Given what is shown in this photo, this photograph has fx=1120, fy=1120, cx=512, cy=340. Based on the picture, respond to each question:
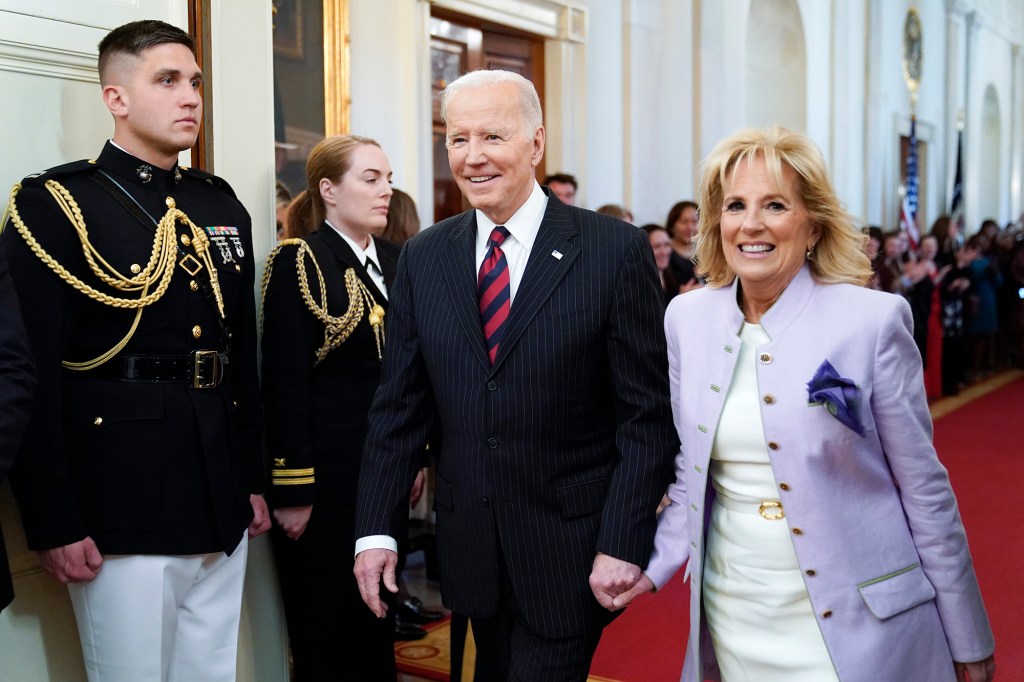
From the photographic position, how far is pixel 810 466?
6.20 feet

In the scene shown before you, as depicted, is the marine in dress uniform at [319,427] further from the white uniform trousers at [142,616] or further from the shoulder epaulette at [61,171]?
the shoulder epaulette at [61,171]

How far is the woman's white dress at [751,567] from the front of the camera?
194 cm

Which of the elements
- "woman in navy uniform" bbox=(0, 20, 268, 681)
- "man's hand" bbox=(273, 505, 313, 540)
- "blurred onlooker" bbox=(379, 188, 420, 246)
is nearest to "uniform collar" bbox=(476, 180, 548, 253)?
"woman in navy uniform" bbox=(0, 20, 268, 681)

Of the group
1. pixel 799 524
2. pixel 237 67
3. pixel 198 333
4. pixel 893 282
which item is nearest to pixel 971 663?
pixel 799 524

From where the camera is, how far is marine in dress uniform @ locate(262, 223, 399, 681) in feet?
9.53

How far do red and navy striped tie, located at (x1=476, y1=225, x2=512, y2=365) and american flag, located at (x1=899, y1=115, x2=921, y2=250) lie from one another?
42.8 feet

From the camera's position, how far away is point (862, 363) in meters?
1.89

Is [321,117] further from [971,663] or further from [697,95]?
[697,95]

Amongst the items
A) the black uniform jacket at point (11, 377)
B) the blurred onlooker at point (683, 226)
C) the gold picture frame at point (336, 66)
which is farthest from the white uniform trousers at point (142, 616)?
the blurred onlooker at point (683, 226)

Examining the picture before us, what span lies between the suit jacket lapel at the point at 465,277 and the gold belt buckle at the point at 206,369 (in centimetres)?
59

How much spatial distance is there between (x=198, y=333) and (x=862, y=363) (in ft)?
4.61

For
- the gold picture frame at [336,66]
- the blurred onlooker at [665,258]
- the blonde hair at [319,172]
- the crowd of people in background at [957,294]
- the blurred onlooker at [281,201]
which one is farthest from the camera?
the crowd of people in background at [957,294]

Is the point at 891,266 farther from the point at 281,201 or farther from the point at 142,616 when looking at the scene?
the point at 142,616

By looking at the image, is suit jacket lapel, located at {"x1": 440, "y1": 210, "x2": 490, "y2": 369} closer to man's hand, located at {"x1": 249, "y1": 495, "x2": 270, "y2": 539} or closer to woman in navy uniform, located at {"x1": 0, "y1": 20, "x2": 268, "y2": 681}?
woman in navy uniform, located at {"x1": 0, "y1": 20, "x2": 268, "y2": 681}
